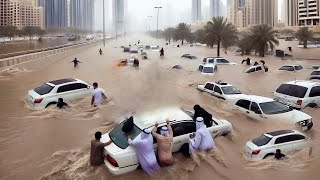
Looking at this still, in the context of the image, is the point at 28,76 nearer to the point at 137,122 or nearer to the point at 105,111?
the point at 105,111

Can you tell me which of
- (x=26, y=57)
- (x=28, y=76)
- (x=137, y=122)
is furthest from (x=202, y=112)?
(x=26, y=57)

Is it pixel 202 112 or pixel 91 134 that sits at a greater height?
pixel 202 112

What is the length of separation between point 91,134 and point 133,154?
4.50m

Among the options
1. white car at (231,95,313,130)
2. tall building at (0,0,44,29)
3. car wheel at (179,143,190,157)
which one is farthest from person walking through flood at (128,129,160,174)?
tall building at (0,0,44,29)

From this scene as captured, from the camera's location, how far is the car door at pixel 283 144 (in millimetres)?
9172

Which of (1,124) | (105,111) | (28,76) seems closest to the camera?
(1,124)

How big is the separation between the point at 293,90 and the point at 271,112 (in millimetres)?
3925

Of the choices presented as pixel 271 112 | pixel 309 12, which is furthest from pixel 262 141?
pixel 309 12

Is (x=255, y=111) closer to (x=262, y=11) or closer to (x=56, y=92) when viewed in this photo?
(x=56, y=92)

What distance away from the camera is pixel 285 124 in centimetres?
1159

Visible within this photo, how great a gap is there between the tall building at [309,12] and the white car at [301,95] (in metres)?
132

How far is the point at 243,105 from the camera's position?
13.9 metres

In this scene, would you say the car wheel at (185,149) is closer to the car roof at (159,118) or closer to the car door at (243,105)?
the car roof at (159,118)

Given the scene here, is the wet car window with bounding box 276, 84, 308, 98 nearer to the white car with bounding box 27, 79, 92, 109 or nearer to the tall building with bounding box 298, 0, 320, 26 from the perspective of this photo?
the white car with bounding box 27, 79, 92, 109
